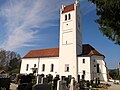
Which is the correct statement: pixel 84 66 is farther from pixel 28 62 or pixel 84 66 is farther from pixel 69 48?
pixel 28 62

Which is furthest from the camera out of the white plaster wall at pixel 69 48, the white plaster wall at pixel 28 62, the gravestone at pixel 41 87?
the white plaster wall at pixel 28 62

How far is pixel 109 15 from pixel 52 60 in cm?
3066

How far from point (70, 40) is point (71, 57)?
4210mm

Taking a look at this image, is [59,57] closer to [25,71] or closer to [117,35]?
[25,71]

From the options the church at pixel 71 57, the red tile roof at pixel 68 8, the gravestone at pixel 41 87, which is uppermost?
the red tile roof at pixel 68 8

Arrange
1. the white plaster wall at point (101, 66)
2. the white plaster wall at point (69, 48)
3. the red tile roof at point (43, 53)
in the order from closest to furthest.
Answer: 1. the white plaster wall at point (101, 66)
2. the white plaster wall at point (69, 48)
3. the red tile roof at point (43, 53)

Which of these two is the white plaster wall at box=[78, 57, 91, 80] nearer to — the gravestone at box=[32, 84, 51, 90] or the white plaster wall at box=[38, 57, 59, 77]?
the white plaster wall at box=[38, 57, 59, 77]

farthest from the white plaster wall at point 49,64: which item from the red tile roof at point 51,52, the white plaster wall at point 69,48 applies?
the white plaster wall at point 69,48

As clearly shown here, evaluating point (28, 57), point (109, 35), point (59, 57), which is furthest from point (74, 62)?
point (109, 35)

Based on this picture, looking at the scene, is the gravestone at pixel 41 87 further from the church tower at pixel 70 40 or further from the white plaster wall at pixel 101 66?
the white plaster wall at pixel 101 66

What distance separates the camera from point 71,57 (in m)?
36.8

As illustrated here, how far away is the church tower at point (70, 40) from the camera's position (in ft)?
120

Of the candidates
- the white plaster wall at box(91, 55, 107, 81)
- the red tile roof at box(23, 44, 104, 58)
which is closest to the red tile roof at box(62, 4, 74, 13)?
the red tile roof at box(23, 44, 104, 58)

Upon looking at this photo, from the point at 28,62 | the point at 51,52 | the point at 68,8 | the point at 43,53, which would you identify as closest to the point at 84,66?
the point at 51,52
